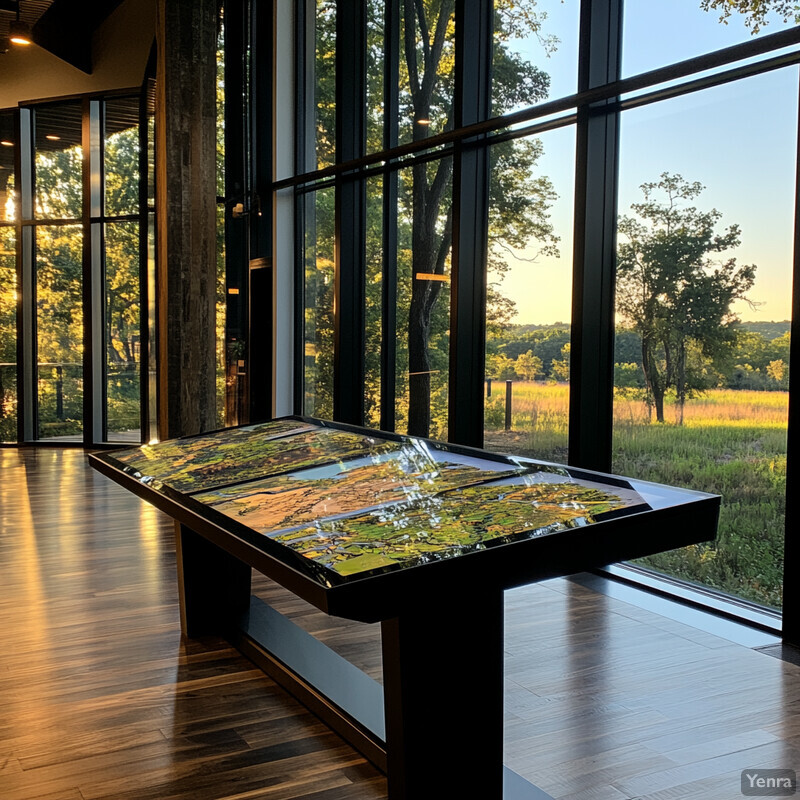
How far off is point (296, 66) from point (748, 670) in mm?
6608

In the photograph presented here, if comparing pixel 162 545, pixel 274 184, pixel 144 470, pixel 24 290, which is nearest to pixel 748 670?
pixel 144 470

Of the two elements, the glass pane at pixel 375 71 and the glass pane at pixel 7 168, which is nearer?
the glass pane at pixel 375 71

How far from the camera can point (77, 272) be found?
10977 mm

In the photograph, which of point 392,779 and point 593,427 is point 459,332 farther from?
point 392,779

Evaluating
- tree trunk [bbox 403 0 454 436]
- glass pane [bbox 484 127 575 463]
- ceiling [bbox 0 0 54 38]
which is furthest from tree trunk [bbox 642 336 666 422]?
ceiling [bbox 0 0 54 38]

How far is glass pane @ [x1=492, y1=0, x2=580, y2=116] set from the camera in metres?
5.14

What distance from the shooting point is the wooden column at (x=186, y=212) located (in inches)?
292

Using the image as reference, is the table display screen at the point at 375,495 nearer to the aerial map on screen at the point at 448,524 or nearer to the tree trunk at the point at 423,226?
the aerial map on screen at the point at 448,524

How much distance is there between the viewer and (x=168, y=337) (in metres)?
7.36

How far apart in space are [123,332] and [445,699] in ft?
31.5

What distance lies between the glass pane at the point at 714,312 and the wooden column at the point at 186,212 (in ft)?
13.0

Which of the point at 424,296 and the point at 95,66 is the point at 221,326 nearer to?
the point at 424,296

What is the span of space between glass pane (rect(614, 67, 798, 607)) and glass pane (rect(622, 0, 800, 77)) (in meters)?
0.22

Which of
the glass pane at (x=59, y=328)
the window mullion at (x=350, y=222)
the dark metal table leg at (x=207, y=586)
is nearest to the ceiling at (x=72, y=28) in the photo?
the glass pane at (x=59, y=328)
